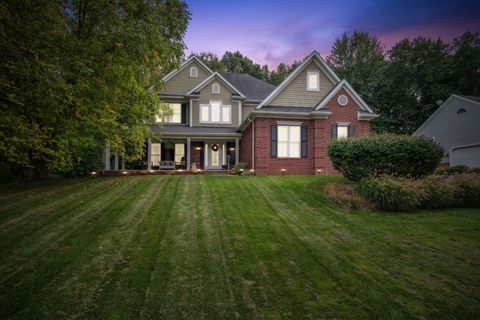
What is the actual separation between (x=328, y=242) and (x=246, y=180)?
6580mm

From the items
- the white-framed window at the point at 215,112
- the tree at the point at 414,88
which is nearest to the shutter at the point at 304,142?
the white-framed window at the point at 215,112

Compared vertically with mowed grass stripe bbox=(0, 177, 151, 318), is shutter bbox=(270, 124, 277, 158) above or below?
above

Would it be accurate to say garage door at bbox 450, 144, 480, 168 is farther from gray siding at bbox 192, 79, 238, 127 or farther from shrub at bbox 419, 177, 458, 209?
gray siding at bbox 192, 79, 238, 127

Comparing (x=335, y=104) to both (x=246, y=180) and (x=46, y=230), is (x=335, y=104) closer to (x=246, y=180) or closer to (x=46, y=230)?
(x=246, y=180)

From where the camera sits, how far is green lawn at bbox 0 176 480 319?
3.41 m

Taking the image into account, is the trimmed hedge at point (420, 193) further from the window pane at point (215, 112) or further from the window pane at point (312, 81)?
the window pane at point (215, 112)

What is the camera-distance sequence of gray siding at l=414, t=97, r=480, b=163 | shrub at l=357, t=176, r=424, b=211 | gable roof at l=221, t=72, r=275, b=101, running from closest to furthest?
shrub at l=357, t=176, r=424, b=211 < gray siding at l=414, t=97, r=480, b=163 < gable roof at l=221, t=72, r=275, b=101

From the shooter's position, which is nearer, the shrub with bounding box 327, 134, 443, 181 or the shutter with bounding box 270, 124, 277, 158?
the shrub with bounding box 327, 134, 443, 181

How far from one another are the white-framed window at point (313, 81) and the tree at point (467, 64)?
30.4m

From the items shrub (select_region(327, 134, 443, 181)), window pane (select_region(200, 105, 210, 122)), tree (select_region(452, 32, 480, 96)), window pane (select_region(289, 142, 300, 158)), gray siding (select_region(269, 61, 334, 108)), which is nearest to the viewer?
shrub (select_region(327, 134, 443, 181))

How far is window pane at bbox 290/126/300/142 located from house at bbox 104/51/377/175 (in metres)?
0.06

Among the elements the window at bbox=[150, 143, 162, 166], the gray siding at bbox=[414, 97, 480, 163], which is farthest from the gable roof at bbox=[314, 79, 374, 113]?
the window at bbox=[150, 143, 162, 166]

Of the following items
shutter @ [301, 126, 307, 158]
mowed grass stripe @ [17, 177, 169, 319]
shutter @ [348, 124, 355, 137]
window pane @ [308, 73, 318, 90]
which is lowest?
mowed grass stripe @ [17, 177, 169, 319]

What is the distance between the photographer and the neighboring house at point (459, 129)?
2008 centimetres
